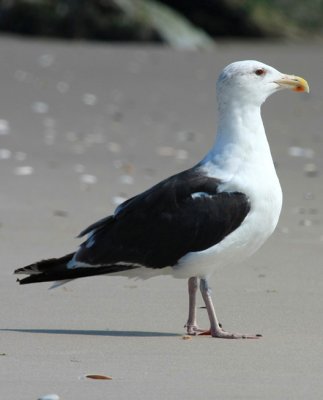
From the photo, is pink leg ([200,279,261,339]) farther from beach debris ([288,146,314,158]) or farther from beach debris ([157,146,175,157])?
beach debris ([288,146,314,158])

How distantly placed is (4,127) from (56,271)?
7347 mm

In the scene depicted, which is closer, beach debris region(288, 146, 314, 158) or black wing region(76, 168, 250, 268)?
black wing region(76, 168, 250, 268)

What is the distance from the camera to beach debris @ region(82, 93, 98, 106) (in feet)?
52.3

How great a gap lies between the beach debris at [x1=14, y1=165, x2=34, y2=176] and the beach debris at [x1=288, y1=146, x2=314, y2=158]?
2657 mm

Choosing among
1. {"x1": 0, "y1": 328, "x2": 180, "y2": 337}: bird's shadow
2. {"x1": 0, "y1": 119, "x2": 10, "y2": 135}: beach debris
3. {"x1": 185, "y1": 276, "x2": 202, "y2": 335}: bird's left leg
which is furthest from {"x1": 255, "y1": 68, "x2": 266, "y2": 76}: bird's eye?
{"x1": 0, "y1": 119, "x2": 10, "y2": 135}: beach debris

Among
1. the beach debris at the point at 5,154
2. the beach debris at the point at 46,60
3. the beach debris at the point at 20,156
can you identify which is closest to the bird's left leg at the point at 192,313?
the beach debris at the point at 20,156

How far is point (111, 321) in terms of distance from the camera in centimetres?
705

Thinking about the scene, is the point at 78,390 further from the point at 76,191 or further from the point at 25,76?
the point at 25,76

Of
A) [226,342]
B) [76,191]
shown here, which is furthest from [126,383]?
[76,191]

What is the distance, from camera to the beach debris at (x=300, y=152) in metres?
13.1

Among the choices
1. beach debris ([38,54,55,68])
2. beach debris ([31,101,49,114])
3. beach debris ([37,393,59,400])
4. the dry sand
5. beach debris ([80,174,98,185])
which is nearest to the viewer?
beach debris ([37,393,59,400])

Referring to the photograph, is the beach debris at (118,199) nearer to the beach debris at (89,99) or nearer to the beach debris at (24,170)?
the beach debris at (24,170)

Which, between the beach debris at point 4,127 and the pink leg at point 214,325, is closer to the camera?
the pink leg at point 214,325

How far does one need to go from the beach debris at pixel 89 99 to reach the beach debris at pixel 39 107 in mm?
564
